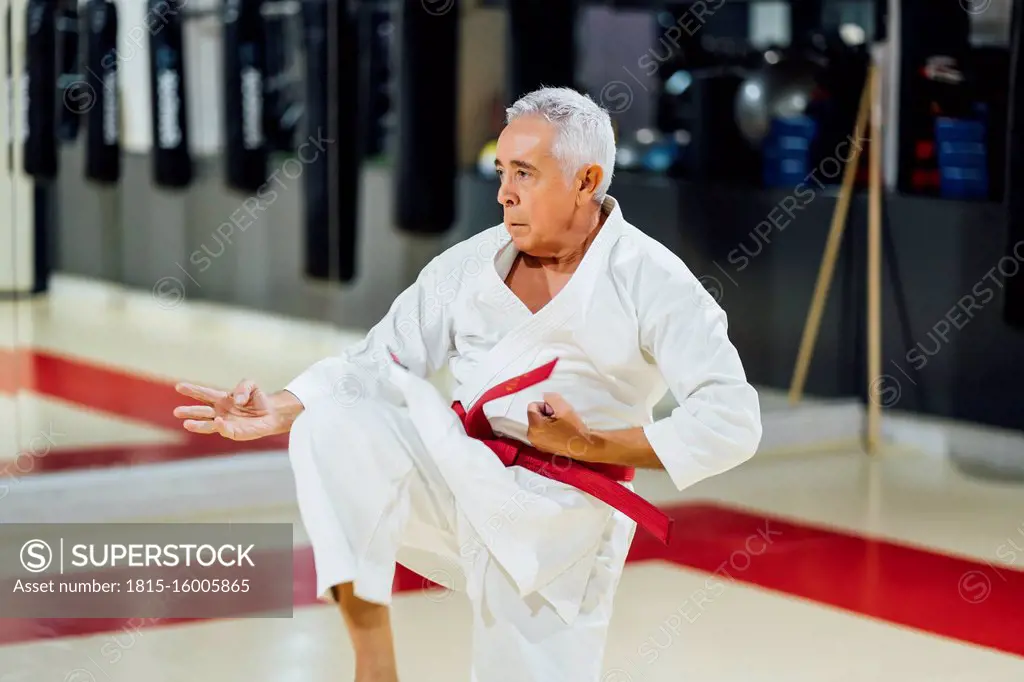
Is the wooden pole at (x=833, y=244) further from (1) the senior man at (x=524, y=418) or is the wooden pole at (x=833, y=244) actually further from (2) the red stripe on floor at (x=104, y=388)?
(1) the senior man at (x=524, y=418)

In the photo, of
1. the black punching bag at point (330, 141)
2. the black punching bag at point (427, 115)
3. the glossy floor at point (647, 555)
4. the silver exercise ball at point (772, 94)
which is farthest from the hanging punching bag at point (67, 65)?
the silver exercise ball at point (772, 94)

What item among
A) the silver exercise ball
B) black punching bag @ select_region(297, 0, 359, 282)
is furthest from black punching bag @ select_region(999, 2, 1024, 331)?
black punching bag @ select_region(297, 0, 359, 282)

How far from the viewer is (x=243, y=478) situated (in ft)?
15.1

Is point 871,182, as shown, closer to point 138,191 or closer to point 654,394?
point 138,191

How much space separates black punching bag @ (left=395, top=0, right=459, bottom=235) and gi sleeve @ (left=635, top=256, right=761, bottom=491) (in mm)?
3442

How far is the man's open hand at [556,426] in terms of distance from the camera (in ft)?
7.43

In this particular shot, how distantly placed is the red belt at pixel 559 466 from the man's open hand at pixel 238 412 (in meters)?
0.31

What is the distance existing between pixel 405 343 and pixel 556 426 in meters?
0.40

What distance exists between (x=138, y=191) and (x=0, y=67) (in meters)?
0.53

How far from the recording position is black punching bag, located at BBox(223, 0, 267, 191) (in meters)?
4.90

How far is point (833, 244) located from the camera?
593 cm

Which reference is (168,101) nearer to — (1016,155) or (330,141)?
(330,141)

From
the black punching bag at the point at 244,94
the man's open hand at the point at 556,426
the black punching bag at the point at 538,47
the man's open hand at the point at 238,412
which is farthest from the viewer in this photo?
the black punching bag at the point at 538,47

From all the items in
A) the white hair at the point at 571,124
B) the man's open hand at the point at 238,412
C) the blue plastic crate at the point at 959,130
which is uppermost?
the white hair at the point at 571,124
